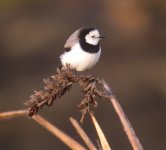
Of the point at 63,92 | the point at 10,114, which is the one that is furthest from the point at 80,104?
the point at 10,114

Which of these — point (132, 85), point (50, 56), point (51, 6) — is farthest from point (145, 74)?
point (51, 6)

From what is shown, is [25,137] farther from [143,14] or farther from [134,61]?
[143,14]

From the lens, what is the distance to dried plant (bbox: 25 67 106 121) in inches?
123

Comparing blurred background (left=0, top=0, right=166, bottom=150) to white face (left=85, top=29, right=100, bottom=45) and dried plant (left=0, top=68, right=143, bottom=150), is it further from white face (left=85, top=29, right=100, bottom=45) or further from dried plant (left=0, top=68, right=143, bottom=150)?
dried plant (left=0, top=68, right=143, bottom=150)

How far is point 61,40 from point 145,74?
5.19 feet

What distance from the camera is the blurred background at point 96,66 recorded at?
10453 mm

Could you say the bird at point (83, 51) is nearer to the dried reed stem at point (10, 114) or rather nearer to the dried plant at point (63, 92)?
the dried plant at point (63, 92)

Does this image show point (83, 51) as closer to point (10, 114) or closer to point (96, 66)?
point (10, 114)

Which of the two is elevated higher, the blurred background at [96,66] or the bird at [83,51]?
the blurred background at [96,66]

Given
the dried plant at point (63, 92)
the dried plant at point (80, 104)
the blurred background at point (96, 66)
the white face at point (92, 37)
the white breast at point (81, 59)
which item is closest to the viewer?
the dried plant at point (80, 104)

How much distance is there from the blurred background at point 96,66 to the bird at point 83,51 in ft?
12.2

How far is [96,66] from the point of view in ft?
38.4

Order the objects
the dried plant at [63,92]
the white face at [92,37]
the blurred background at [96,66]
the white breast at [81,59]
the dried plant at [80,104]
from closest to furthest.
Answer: the dried plant at [80,104] → the dried plant at [63,92] → the white breast at [81,59] → the white face at [92,37] → the blurred background at [96,66]

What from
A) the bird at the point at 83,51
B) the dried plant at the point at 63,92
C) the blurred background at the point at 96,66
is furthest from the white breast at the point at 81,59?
the blurred background at the point at 96,66
